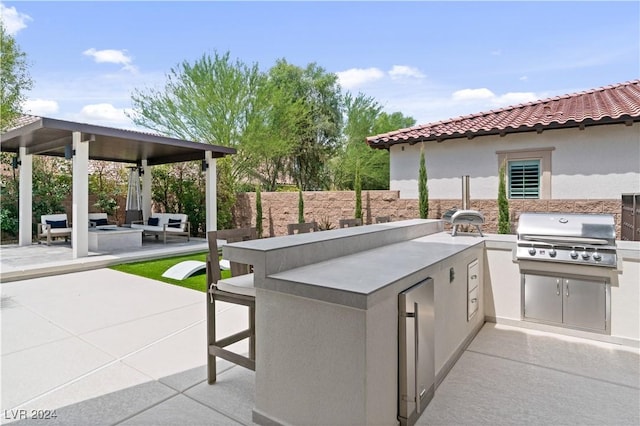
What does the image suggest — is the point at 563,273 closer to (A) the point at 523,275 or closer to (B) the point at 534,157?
(A) the point at 523,275

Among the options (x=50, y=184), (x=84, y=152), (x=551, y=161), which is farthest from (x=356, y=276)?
(x=50, y=184)

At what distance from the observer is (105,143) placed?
9773mm

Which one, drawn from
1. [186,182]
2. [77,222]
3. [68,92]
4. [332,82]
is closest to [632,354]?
[77,222]

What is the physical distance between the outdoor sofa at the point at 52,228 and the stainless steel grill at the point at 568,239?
11323 mm

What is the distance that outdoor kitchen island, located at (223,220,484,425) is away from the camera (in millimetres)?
1902

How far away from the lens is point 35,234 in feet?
38.2

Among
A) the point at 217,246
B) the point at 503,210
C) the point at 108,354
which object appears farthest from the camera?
the point at 503,210

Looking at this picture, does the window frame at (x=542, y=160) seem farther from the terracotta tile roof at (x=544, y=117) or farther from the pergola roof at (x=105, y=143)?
the pergola roof at (x=105, y=143)

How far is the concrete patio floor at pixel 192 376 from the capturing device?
2500 mm

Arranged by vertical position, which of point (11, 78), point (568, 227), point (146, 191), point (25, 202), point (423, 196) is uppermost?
point (11, 78)

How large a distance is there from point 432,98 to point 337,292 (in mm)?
18207

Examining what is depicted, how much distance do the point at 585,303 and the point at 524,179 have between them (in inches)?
274

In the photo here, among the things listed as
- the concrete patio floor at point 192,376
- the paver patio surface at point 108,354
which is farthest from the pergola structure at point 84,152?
the concrete patio floor at point 192,376

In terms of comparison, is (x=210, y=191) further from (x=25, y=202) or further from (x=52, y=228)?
(x=25, y=202)
